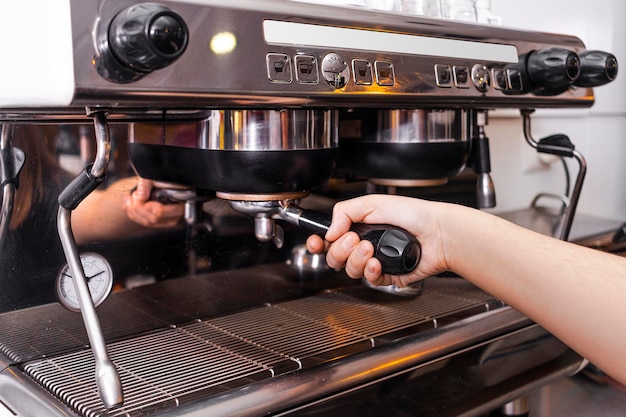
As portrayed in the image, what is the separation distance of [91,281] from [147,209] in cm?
10

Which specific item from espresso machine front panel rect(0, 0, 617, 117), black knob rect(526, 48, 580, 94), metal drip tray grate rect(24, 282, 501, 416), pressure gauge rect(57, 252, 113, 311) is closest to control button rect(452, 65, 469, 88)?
espresso machine front panel rect(0, 0, 617, 117)

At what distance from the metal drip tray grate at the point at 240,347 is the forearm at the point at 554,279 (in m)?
0.14

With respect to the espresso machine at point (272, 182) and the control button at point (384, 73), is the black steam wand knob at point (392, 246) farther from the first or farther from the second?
the control button at point (384, 73)

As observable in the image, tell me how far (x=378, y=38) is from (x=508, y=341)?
13.9 inches

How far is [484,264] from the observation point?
57 centimetres

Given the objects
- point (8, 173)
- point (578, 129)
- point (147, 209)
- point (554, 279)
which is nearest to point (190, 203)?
point (147, 209)

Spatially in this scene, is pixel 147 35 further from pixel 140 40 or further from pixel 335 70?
pixel 335 70

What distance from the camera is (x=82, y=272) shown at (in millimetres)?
502

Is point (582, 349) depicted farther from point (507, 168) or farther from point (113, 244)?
point (507, 168)

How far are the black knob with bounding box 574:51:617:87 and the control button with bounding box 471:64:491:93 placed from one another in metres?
0.15

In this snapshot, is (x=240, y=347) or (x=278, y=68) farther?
(x=240, y=347)

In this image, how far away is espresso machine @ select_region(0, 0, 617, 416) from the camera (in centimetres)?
47

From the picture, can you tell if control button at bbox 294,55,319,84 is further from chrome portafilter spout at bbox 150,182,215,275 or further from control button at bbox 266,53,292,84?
chrome portafilter spout at bbox 150,182,215,275

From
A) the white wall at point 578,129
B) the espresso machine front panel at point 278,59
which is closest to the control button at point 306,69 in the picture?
the espresso machine front panel at point 278,59
